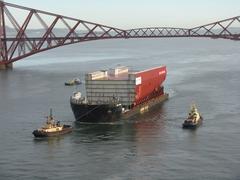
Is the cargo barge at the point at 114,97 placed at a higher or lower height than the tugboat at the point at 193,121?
higher

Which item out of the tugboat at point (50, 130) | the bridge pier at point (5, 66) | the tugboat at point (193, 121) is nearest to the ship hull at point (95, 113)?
the tugboat at point (50, 130)

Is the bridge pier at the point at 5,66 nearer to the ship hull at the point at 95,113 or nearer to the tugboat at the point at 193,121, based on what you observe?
the ship hull at the point at 95,113

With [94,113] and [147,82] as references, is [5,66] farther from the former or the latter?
[94,113]

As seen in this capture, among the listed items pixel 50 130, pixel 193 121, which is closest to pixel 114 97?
pixel 193 121

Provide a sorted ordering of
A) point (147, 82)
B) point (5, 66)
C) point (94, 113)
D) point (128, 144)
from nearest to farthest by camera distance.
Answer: point (128, 144), point (94, 113), point (147, 82), point (5, 66)

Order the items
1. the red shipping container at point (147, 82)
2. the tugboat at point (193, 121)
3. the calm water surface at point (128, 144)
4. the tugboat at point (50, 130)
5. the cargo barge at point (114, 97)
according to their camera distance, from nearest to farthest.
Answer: the calm water surface at point (128, 144)
the tugboat at point (50, 130)
the tugboat at point (193, 121)
the cargo barge at point (114, 97)
the red shipping container at point (147, 82)

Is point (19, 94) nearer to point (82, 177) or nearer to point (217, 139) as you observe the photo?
point (217, 139)

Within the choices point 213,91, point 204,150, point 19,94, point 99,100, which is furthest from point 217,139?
point 19,94

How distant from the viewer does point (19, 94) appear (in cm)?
12562

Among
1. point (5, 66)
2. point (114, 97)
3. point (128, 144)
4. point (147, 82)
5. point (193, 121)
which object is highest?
point (5, 66)

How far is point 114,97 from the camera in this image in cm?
9550

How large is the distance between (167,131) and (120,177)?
2418cm

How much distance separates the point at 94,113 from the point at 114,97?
644 centimetres

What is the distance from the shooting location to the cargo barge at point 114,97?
9050 centimetres
